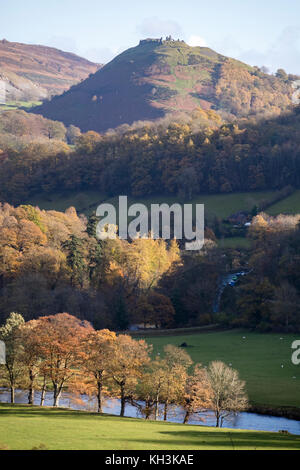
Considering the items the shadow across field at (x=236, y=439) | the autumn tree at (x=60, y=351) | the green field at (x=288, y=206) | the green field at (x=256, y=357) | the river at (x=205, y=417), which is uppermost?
the green field at (x=288, y=206)

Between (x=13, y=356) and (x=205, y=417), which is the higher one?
(x=13, y=356)

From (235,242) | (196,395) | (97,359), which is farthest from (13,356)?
(235,242)

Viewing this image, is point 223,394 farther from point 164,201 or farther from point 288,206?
point 164,201

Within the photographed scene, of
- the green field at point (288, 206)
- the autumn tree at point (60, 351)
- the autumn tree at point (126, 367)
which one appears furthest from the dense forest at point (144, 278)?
the autumn tree at point (126, 367)

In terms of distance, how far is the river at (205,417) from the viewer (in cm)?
4534

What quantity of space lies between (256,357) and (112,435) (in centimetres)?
3565

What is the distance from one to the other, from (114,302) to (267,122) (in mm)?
77114

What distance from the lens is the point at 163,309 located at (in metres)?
84.1

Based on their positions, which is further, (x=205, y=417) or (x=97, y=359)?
(x=205, y=417)

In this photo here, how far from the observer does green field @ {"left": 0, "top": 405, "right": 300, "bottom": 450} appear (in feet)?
93.9

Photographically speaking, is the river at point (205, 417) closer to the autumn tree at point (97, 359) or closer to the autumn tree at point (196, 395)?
the autumn tree at point (196, 395)

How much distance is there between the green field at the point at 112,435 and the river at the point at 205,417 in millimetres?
8469

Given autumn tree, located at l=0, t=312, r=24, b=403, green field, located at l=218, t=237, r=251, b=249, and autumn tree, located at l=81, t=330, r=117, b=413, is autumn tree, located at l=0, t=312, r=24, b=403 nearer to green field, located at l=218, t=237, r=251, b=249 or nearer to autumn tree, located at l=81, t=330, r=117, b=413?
autumn tree, located at l=81, t=330, r=117, b=413

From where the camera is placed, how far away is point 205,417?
47.6 metres
